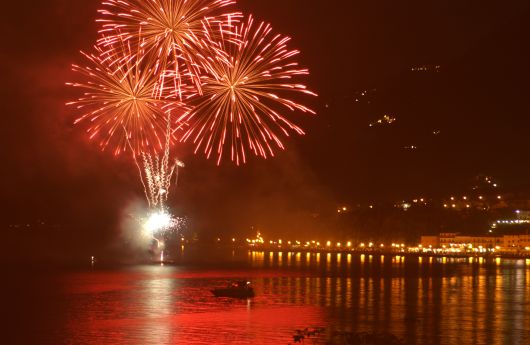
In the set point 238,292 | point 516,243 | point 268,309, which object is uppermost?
point 516,243

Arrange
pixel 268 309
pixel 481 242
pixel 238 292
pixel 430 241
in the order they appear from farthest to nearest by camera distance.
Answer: pixel 430 241
pixel 481 242
pixel 238 292
pixel 268 309

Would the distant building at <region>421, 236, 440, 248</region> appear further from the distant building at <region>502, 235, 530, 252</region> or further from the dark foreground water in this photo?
the dark foreground water

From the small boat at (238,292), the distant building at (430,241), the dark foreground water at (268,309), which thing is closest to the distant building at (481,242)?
the distant building at (430,241)

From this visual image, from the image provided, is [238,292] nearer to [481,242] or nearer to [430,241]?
[481,242]

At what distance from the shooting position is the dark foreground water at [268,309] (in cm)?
2225

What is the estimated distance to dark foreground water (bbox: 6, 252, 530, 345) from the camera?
2225 centimetres

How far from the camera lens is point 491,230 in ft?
274

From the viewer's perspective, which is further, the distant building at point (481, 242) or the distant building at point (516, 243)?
the distant building at point (481, 242)

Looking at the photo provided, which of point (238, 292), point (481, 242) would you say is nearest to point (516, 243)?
point (481, 242)

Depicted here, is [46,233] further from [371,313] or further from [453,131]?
[371,313]

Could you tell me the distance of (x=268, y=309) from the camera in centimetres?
2841

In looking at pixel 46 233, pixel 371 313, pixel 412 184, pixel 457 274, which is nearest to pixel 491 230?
pixel 412 184

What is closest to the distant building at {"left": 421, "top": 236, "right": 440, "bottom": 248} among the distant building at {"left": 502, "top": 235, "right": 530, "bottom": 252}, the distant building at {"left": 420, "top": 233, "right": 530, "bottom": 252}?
the distant building at {"left": 420, "top": 233, "right": 530, "bottom": 252}

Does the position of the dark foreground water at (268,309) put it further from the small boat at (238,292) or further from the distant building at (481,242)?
the distant building at (481,242)
